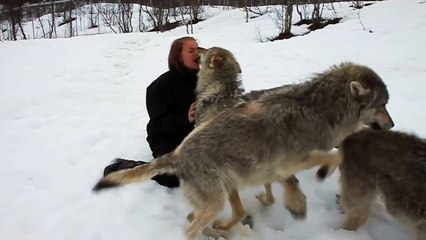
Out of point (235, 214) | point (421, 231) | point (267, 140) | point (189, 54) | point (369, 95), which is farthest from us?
point (189, 54)

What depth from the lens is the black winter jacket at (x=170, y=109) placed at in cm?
489

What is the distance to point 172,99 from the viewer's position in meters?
5.04

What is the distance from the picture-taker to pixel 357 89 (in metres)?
3.33

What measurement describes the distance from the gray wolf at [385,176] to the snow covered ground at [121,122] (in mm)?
392

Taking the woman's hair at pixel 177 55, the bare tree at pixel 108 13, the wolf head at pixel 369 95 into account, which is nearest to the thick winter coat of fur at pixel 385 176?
the wolf head at pixel 369 95

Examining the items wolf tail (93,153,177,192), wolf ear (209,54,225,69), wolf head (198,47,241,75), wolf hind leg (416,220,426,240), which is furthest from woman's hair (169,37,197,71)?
wolf hind leg (416,220,426,240)

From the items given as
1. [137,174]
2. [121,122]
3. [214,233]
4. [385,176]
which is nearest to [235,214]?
[214,233]

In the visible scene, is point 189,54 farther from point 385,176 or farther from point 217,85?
point 385,176

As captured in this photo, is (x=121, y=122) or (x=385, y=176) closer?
(x=385, y=176)

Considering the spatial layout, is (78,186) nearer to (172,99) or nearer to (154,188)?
(154,188)

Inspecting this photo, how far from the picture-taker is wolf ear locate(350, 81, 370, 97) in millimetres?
3312

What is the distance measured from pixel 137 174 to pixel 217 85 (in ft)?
5.07

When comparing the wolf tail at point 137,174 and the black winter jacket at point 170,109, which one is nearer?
the wolf tail at point 137,174

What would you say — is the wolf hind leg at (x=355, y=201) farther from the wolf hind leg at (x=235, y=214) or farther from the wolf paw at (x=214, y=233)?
the wolf paw at (x=214, y=233)
